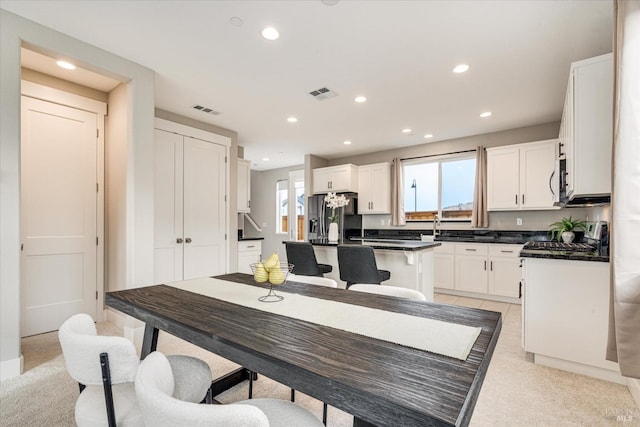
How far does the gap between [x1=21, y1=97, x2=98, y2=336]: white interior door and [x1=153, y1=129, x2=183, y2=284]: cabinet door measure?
0.63m

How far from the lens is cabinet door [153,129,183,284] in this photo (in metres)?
Answer: 3.76

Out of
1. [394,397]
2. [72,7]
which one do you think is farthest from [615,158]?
[72,7]

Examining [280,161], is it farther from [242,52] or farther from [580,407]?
[580,407]

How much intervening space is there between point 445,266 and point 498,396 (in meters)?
3.01

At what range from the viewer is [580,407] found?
6.23ft

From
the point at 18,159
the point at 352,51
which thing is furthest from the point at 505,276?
the point at 18,159

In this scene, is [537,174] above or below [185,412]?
above

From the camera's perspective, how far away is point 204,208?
4.27 m

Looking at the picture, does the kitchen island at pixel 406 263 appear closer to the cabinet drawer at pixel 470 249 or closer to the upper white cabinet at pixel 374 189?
the cabinet drawer at pixel 470 249

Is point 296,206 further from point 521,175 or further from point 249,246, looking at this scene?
point 521,175

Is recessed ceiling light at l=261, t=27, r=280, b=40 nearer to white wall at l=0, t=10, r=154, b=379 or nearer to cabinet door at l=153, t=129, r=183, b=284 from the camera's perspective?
white wall at l=0, t=10, r=154, b=379

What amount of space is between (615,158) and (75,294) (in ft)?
15.5

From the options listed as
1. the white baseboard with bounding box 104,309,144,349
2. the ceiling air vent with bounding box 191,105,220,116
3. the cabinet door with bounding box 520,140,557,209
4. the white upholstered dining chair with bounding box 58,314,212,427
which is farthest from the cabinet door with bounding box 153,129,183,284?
the cabinet door with bounding box 520,140,557,209

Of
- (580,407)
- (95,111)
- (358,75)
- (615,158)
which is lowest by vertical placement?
(580,407)
